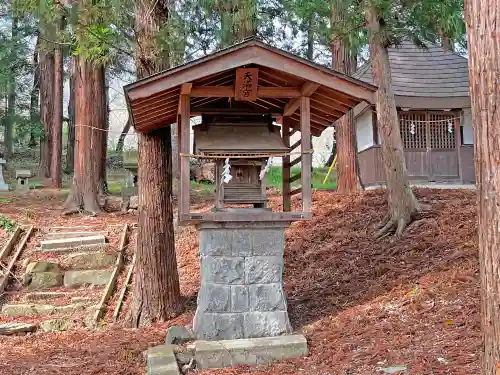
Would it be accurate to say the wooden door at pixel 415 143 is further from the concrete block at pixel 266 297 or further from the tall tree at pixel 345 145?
the concrete block at pixel 266 297

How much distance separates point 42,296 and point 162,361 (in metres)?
4.18

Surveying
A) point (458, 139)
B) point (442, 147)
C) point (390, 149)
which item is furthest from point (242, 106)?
point (458, 139)

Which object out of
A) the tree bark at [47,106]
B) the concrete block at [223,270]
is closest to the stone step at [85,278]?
the concrete block at [223,270]

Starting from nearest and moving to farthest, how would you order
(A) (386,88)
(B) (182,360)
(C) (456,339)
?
(C) (456,339) → (B) (182,360) → (A) (386,88)

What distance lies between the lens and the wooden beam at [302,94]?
5559 mm

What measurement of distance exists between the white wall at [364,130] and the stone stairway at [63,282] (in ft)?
26.7

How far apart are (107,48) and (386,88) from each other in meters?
4.75

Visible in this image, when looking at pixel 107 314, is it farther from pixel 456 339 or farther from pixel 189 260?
pixel 456 339

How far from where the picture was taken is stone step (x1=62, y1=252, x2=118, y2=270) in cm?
941

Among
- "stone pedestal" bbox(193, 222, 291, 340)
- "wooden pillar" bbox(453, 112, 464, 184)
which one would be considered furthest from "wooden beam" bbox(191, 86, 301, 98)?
"wooden pillar" bbox(453, 112, 464, 184)

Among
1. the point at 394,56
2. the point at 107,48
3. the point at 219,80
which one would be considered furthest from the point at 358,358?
the point at 394,56

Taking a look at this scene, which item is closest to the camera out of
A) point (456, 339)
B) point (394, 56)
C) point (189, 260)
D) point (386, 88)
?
point (456, 339)

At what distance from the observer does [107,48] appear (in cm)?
711

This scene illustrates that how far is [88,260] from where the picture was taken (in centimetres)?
948
